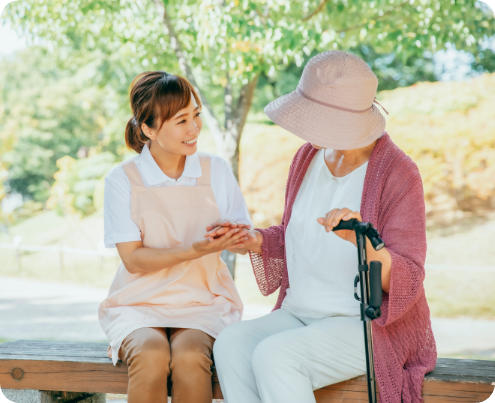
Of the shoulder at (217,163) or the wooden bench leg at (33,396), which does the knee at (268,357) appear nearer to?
the shoulder at (217,163)

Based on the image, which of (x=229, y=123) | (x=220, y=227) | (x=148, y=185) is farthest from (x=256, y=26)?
(x=220, y=227)

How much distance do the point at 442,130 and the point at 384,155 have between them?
18.7 ft

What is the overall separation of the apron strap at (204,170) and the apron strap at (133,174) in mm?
245

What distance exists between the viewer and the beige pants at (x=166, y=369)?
186 cm

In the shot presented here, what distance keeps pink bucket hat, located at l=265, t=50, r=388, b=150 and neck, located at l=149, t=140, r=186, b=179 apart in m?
0.54

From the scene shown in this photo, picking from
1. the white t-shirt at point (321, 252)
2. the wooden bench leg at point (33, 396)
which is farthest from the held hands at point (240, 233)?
the wooden bench leg at point (33, 396)

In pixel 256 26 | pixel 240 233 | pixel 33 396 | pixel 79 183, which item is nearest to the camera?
pixel 240 233

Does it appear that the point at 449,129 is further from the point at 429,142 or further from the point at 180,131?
the point at 180,131

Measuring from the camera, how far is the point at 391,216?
6.01ft

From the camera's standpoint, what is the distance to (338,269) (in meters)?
1.92

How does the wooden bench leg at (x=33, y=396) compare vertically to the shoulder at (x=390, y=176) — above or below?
below

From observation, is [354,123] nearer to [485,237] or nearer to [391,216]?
[391,216]

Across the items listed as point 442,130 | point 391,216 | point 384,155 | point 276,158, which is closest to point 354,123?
point 384,155

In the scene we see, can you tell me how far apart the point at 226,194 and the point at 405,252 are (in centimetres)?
86
